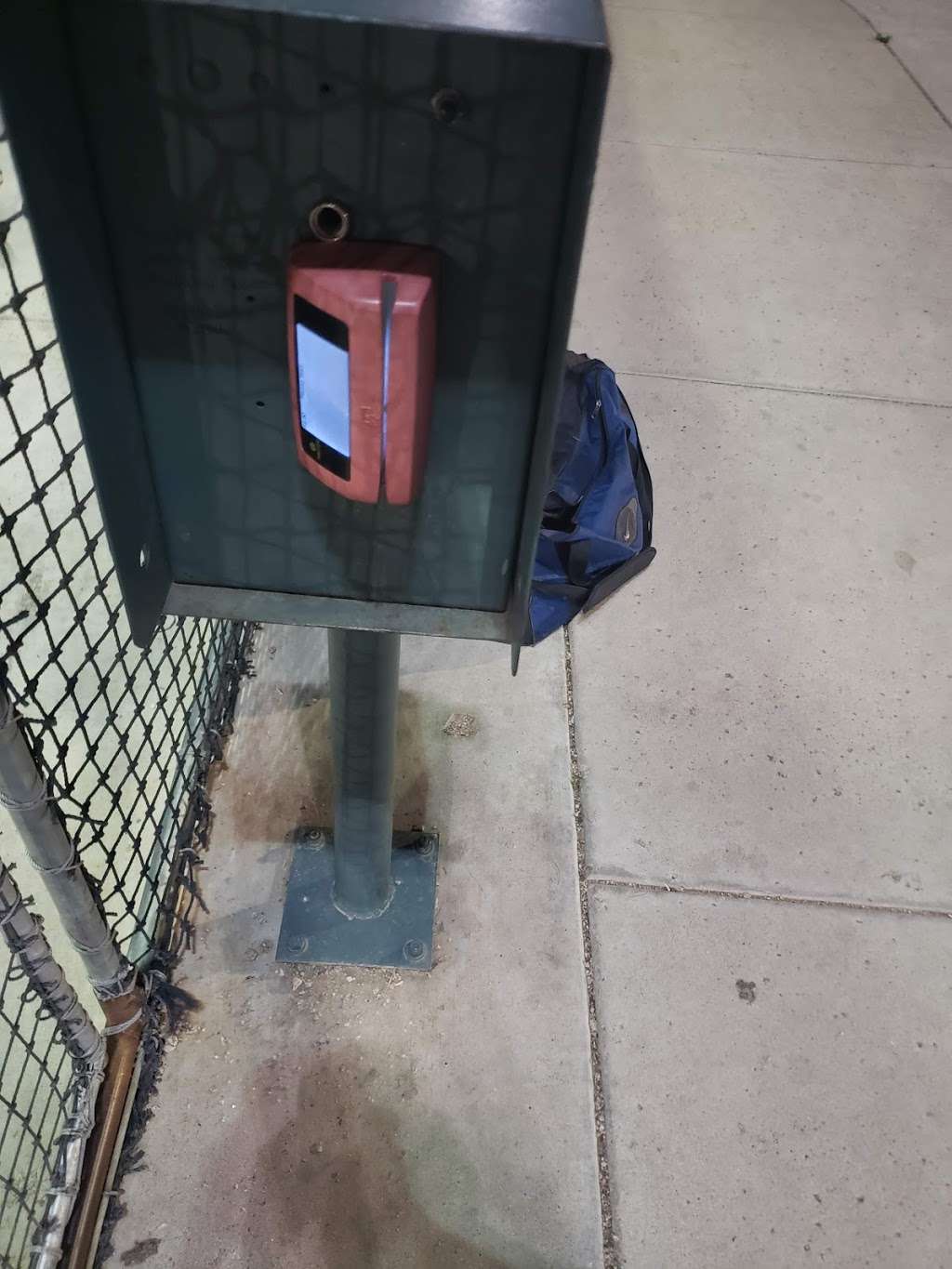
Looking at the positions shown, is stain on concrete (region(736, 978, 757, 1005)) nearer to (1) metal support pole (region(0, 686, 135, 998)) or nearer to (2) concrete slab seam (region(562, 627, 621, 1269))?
(2) concrete slab seam (region(562, 627, 621, 1269))

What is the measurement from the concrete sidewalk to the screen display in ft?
3.88

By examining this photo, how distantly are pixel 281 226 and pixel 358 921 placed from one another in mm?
Result: 1308

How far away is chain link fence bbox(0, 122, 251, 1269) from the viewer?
4.31ft

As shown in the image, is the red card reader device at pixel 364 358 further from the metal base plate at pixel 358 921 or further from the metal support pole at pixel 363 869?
the metal base plate at pixel 358 921

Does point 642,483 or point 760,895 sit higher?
point 642,483

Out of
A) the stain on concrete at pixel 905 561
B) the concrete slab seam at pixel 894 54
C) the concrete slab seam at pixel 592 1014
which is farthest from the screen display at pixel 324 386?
the concrete slab seam at pixel 894 54

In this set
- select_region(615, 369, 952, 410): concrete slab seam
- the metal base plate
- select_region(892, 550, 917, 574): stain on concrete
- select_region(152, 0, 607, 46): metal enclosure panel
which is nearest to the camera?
select_region(152, 0, 607, 46): metal enclosure panel

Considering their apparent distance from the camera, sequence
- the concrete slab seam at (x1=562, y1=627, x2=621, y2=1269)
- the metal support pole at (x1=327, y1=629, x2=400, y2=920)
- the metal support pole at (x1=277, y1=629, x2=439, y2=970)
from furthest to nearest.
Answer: the concrete slab seam at (x1=562, y1=627, x2=621, y2=1269)
the metal support pole at (x1=277, y1=629, x2=439, y2=970)
the metal support pole at (x1=327, y1=629, x2=400, y2=920)


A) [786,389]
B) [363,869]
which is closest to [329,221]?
[363,869]

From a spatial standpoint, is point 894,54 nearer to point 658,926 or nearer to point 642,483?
point 642,483

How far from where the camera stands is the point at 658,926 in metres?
1.84

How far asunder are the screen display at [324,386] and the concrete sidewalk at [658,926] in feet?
3.88

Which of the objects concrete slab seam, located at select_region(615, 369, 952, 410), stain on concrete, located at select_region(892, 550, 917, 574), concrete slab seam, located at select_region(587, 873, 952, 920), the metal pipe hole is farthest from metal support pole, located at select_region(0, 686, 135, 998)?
concrete slab seam, located at select_region(615, 369, 952, 410)

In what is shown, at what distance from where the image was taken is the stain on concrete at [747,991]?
5.79 ft
